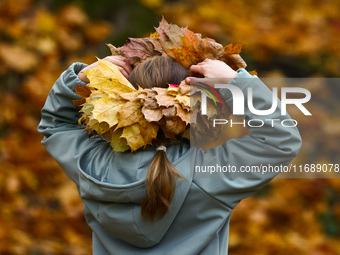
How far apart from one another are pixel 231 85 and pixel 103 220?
463mm

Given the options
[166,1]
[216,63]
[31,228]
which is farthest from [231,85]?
[166,1]

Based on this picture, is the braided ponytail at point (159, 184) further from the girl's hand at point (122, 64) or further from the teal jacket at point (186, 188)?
the girl's hand at point (122, 64)

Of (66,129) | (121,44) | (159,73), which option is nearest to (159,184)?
(159,73)

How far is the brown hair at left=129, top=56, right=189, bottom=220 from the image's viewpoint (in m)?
1.12

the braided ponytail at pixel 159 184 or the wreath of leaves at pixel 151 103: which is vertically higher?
the wreath of leaves at pixel 151 103

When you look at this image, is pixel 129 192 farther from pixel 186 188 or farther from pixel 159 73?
pixel 159 73

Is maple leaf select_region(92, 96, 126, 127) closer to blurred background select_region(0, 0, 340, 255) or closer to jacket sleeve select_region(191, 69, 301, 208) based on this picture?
jacket sleeve select_region(191, 69, 301, 208)

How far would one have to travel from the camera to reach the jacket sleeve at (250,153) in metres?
1.15

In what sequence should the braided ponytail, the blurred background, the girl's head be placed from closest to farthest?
1. the braided ponytail
2. the girl's head
3. the blurred background

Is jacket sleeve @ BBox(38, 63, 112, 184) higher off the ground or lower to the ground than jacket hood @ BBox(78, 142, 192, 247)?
higher

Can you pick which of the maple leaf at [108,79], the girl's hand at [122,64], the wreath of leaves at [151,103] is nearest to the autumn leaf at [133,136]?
the wreath of leaves at [151,103]

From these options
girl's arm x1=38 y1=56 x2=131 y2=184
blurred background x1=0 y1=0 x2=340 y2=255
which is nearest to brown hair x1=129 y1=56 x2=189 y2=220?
girl's arm x1=38 y1=56 x2=131 y2=184

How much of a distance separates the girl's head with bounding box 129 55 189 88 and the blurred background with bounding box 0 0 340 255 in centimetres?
203

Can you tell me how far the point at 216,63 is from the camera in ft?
3.99
